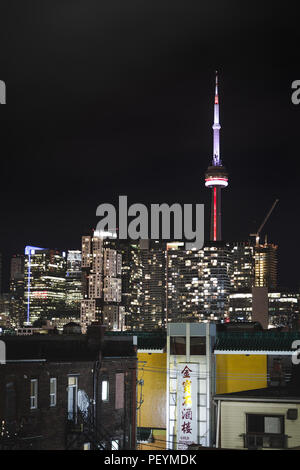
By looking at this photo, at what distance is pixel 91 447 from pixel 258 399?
338 inches

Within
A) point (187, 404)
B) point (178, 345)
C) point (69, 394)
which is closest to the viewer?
point (69, 394)

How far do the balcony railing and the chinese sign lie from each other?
9.63 metres

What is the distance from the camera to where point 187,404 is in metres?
44.2

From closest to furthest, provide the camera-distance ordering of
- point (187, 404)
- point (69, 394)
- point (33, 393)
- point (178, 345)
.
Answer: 1. point (33, 393)
2. point (69, 394)
3. point (187, 404)
4. point (178, 345)

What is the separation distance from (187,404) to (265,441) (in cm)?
1070

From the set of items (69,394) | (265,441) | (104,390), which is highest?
(69,394)

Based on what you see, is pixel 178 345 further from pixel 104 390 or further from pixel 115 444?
pixel 115 444

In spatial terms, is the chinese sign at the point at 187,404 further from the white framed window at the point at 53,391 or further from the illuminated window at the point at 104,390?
the white framed window at the point at 53,391

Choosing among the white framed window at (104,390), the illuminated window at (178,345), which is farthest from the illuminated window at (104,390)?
the illuminated window at (178,345)

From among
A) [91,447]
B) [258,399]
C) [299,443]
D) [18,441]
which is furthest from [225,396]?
[18,441]

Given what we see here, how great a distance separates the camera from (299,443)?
33.5 m

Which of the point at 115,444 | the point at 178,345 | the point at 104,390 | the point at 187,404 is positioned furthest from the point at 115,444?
the point at 178,345
